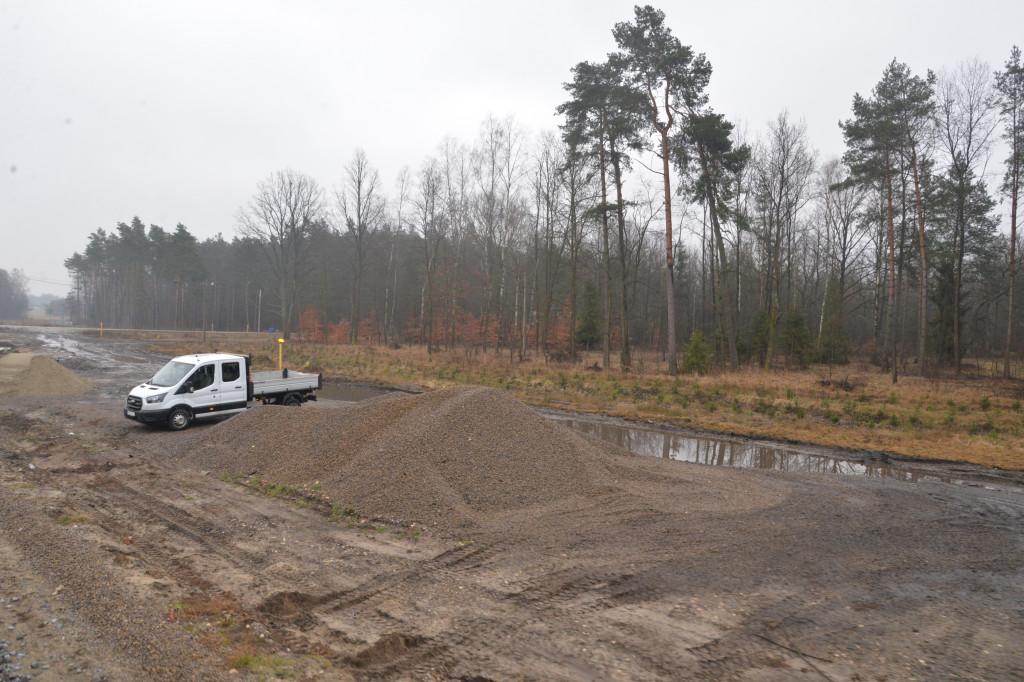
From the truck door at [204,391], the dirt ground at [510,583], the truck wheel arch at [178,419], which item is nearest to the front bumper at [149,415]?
the truck wheel arch at [178,419]

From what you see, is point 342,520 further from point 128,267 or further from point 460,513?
point 128,267

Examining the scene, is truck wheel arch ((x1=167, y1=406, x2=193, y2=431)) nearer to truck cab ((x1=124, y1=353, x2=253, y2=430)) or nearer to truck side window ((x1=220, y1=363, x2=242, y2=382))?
truck cab ((x1=124, y1=353, x2=253, y2=430))

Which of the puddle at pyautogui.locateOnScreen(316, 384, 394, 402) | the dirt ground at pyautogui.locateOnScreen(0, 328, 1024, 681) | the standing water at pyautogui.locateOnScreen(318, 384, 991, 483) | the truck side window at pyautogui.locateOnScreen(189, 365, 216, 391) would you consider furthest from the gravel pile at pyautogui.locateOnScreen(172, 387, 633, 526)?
the puddle at pyautogui.locateOnScreen(316, 384, 394, 402)

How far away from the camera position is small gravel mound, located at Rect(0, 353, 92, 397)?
1912cm

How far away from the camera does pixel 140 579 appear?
543 centimetres

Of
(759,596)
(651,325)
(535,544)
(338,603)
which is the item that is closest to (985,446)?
(759,596)

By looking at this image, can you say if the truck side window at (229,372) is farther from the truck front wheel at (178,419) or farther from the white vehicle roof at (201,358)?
the truck front wheel at (178,419)

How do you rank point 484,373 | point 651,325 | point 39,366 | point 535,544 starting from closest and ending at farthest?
point 535,544, point 39,366, point 484,373, point 651,325

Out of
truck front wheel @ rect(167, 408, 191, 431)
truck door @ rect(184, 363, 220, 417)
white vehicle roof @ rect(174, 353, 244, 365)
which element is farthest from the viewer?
white vehicle roof @ rect(174, 353, 244, 365)

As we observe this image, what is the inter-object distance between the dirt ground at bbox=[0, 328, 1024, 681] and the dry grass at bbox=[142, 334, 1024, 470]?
20.0 ft

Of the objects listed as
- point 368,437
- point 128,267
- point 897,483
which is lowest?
point 897,483

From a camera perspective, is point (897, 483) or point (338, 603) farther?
point (897, 483)

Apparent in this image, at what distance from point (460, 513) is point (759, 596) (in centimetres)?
401

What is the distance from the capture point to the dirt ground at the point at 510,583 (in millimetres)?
4367
